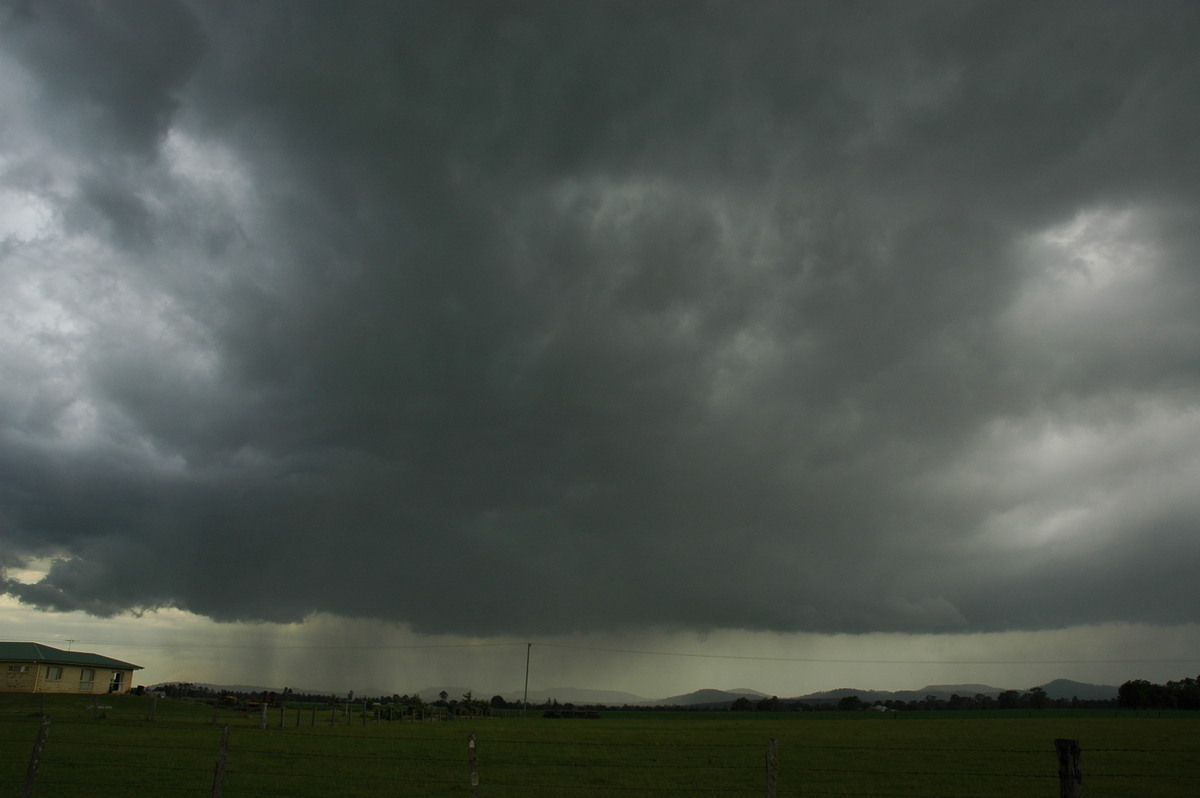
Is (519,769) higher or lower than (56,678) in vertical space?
higher

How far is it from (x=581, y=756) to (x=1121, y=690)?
20605 cm

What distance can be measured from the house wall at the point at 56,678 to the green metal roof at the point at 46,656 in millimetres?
613

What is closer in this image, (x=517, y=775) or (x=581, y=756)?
(x=517, y=775)

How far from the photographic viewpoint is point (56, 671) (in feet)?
308

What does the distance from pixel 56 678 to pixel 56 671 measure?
855 millimetres

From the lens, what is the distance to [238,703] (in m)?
98.0

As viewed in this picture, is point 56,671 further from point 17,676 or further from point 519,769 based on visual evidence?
point 519,769

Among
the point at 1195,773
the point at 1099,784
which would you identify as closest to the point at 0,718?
the point at 1099,784

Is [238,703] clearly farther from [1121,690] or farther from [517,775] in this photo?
[1121,690]

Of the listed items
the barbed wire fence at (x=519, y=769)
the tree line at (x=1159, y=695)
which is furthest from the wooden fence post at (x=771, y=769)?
the tree line at (x=1159, y=695)

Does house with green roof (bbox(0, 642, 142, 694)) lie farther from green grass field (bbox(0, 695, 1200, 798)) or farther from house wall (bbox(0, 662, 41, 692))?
green grass field (bbox(0, 695, 1200, 798))

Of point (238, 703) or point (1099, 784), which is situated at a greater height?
point (1099, 784)

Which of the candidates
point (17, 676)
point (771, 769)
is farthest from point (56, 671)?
point (771, 769)

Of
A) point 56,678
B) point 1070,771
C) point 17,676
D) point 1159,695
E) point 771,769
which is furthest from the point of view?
point 1159,695
